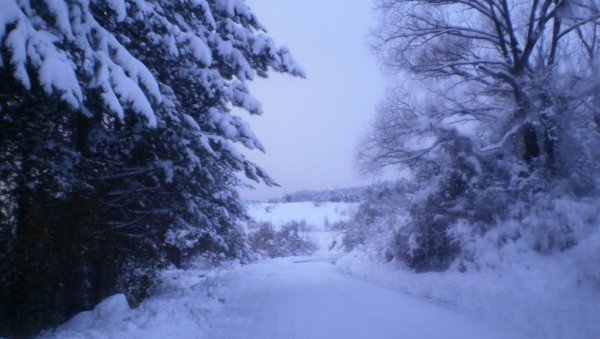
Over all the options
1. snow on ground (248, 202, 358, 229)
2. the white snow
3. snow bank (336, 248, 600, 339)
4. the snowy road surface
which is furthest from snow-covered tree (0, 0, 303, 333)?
snow on ground (248, 202, 358, 229)

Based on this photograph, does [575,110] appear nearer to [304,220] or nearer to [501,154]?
[501,154]

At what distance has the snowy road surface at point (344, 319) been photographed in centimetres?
666

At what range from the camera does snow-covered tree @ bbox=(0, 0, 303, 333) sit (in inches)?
204

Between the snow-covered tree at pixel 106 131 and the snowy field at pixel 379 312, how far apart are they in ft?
3.15

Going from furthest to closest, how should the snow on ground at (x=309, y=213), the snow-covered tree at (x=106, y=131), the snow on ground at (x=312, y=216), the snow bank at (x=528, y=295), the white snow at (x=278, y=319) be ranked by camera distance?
the snow on ground at (x=309, y=213)
the snow on ground at (x=312, y=216)
the snow bank at (x=528, y=295)
the white snow at (x=278, y=319)
the snow-covered tree at (x=106, y=131)

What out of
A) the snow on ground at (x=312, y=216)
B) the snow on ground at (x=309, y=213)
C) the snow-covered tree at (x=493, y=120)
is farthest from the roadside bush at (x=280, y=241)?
the snow-covered tree at (x=493, y=120)

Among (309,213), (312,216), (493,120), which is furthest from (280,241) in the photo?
(493,120)

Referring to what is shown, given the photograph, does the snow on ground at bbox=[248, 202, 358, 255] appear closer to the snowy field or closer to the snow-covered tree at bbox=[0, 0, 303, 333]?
the snowy field

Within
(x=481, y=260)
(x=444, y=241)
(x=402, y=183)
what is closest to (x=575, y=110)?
(x=481, y=260)

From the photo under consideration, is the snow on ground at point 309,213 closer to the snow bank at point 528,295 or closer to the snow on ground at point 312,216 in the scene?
the snow on ground at point 312,216

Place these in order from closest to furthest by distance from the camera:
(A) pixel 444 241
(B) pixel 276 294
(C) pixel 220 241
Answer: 1. (B) pixel 276 294
2. (A) pixel 444 241
3. (C) pixel 220 241

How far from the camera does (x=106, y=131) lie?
25.4 feet

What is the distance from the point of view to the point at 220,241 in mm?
17188

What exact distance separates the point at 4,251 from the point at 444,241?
11.6 meters
